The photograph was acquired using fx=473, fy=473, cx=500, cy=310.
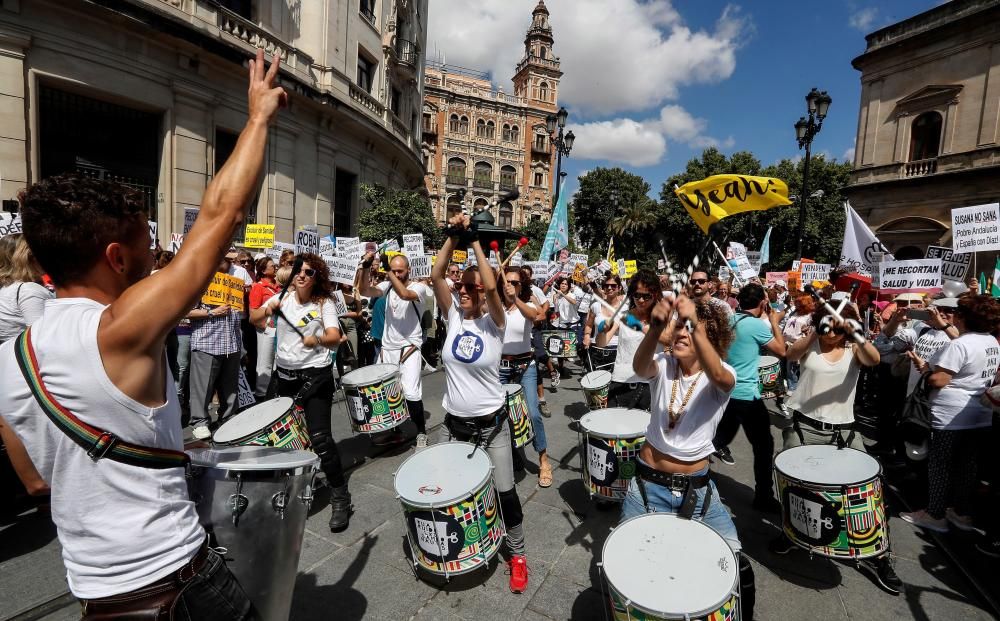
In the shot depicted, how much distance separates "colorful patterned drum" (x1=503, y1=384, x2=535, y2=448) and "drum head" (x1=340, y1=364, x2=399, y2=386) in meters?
1.34

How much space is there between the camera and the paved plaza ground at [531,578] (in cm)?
304

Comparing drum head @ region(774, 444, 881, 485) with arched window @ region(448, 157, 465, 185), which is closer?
drum head @ region(774, 444, 881, 485)

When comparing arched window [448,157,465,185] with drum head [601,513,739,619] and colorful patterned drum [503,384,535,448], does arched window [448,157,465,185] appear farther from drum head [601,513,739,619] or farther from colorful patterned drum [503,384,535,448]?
drum head [601,513,739,619]

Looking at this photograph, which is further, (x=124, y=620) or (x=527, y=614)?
(x=527, y=614)

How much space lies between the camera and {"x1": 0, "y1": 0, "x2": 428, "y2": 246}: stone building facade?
33.6 feet

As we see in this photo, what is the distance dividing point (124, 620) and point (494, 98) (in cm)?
6737

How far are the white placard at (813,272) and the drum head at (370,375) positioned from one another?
28.3 ft

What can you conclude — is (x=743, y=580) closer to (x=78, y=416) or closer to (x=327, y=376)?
(x=78, y=416)

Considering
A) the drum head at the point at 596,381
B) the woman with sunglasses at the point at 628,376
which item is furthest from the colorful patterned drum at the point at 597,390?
the woman with sunglasses at the point at 628,376

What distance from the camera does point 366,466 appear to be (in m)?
5.09

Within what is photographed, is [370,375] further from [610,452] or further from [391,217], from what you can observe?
[391,217]

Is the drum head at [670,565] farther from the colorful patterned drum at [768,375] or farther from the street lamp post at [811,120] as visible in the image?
A: the street lamp post at [811,120]

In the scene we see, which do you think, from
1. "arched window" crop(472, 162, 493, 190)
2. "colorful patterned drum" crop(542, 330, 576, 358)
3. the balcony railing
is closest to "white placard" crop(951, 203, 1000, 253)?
"colorful patterned drum" crop(542, 330, 576, 358)

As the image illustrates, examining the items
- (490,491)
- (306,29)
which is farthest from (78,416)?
(306,29)
